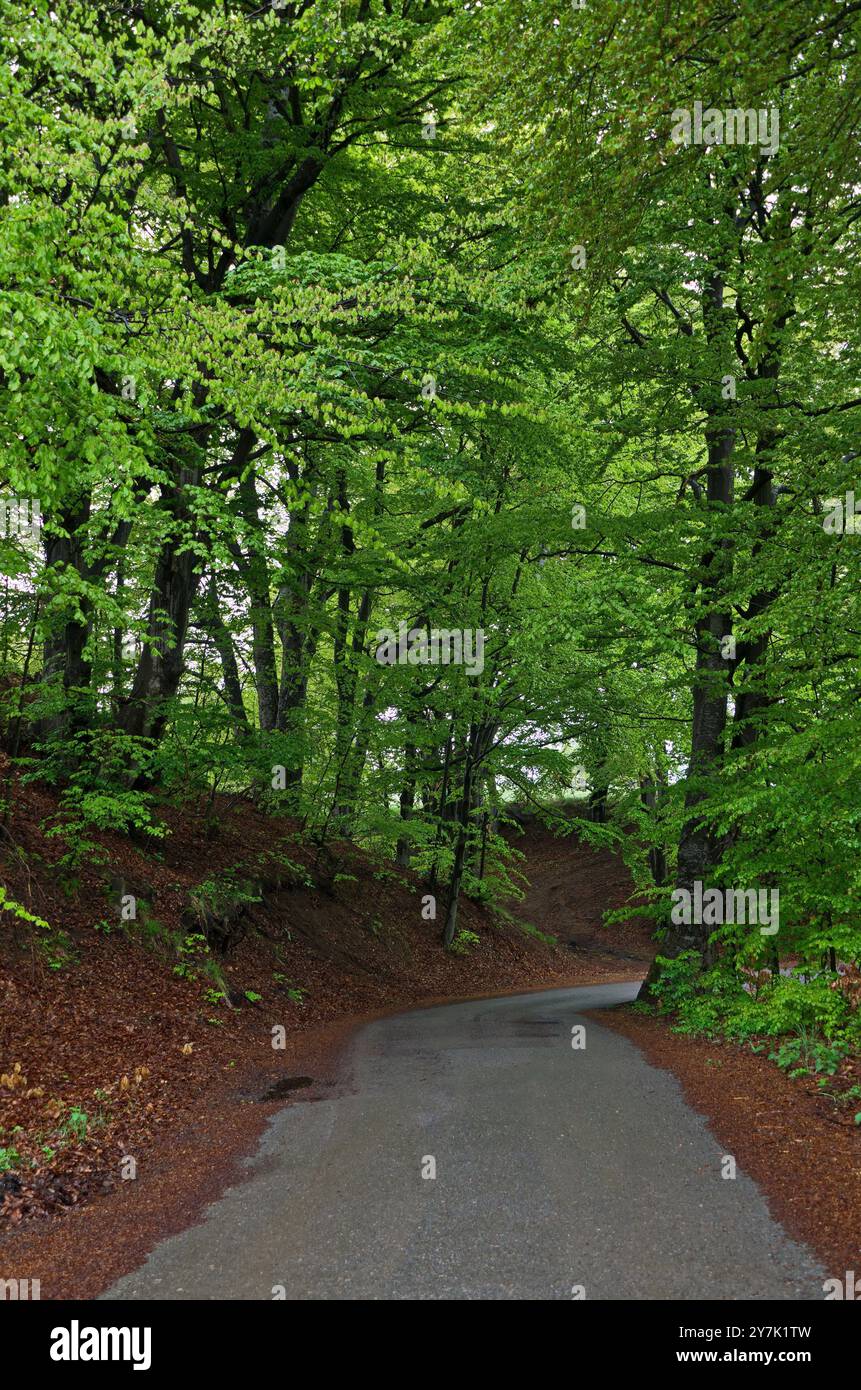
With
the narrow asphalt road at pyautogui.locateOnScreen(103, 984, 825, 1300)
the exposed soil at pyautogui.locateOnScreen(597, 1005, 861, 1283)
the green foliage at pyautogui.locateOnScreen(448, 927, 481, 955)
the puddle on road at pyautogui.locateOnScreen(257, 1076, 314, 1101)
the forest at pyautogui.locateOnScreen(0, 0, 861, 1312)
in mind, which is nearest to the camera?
the narrow asphalt road at pyautogui.locateOnScreen(103, 984, 825, 1300)

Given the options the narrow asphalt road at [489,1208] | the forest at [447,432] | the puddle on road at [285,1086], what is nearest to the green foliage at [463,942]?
the forest at [447,432]

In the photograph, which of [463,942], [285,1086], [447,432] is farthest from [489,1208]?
[463,942]

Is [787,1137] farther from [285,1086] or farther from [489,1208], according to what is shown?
[285,1086]

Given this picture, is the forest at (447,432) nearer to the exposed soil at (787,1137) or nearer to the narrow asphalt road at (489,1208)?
the exposed soil at (787,1137)

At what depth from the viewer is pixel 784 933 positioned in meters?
9.17

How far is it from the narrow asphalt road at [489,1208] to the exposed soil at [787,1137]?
0.55 ft

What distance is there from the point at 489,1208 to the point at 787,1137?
268cm

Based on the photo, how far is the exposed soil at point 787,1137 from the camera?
4.68 m

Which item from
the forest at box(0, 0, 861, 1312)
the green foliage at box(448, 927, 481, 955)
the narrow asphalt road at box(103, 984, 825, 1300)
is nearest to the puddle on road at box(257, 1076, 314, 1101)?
the narrow asphalt road at box(103, 984, 825, 1300)

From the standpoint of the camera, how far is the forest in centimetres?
628

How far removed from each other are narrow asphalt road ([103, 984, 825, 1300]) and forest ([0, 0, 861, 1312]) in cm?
184

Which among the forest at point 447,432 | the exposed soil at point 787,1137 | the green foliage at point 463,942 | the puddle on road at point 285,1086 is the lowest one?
the green foliage at point 463,942

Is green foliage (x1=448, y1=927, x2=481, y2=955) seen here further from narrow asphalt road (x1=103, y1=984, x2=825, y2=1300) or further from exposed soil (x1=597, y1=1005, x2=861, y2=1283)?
narrow asphalt road (x1=103, y1=984, x2=825, y2=1300)
